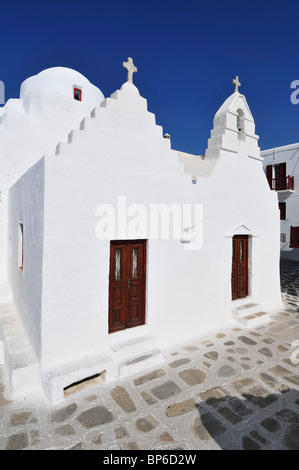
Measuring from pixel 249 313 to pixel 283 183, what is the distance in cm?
1550

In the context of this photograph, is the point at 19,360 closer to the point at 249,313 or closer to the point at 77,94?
the point at 249,313

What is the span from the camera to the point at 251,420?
11.7ft

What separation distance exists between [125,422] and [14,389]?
185cm

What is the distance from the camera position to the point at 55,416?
11.8ft

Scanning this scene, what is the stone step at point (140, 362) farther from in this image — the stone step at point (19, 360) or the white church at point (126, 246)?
the stone step at point (19, 360)

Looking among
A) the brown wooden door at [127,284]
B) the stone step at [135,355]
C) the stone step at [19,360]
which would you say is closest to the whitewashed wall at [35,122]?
the stone step at [19,360]

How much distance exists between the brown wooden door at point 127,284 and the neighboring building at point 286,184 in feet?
54.2

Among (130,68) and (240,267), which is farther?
(240,267)

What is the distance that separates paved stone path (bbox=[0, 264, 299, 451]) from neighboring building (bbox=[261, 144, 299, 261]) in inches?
645

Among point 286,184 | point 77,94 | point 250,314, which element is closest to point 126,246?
point 250,314

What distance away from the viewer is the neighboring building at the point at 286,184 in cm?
1897

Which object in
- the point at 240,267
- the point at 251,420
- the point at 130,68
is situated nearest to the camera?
the point at 251,420

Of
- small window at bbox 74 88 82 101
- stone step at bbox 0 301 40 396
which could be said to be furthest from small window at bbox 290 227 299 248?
stone step at bbox 0 301 40 396
